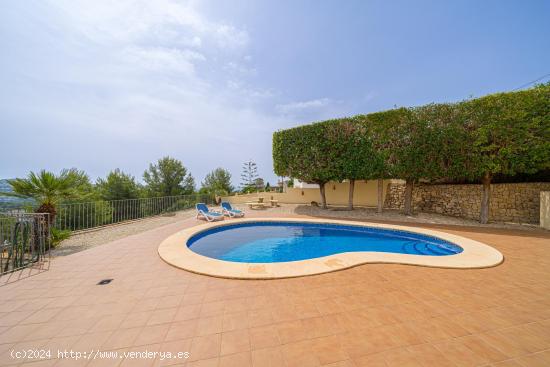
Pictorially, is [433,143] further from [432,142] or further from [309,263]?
[309,263]

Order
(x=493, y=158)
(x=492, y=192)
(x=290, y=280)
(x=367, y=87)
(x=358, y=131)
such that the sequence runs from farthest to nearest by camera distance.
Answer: (x=367, y=87), (x=358, y=131), (x=492, y=192), (x=493, y=158), (x=290, y=280)

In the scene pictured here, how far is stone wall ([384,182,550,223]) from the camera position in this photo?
1048 centimetres

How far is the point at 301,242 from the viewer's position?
8750mm

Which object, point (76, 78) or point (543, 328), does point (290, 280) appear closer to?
point (543, 328)

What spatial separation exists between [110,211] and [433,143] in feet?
62.6

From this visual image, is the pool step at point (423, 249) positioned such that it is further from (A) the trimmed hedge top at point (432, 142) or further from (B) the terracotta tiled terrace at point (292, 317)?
(A) the trimmed hedge top at point (432, 142)

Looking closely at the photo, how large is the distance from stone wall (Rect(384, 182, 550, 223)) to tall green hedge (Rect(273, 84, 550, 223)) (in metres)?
0.96

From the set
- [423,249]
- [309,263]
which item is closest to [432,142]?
[423,249]

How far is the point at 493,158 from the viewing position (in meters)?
9.86

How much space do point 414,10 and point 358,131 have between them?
6.43 meters

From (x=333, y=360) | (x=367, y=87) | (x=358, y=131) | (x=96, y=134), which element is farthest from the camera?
(x=96, y=134)

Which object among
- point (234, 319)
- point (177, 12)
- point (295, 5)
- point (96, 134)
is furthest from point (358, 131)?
point (96, 134)

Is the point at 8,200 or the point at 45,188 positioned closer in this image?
the point at 8,200

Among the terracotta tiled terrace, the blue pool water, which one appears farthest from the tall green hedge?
the terracotta tiled terrace
